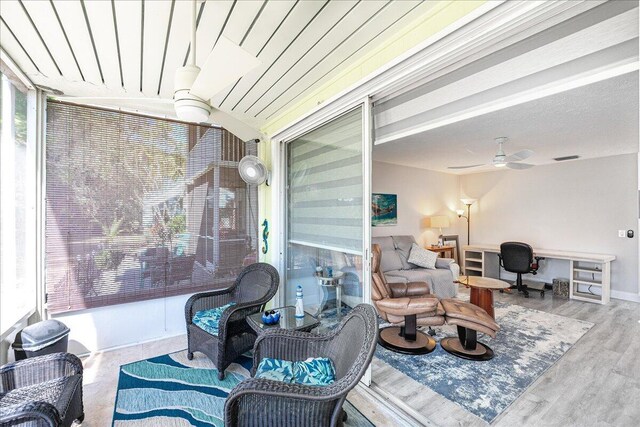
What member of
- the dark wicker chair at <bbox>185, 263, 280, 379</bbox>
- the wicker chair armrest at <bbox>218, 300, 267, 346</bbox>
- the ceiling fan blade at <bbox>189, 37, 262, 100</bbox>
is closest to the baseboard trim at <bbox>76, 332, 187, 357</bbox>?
the dark wicker chair at <bbox>185, 263, 280, 379</bbox>

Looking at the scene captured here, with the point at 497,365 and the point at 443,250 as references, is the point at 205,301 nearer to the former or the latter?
the point at 497,365

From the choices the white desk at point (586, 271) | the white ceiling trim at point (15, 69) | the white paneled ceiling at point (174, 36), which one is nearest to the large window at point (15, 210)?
the white ceiling trim at point (15, 69)

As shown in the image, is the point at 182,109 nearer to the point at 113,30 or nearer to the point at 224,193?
the point at 113,30

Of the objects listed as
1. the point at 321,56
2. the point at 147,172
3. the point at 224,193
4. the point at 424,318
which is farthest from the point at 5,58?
the point at 424,318

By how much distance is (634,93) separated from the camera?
95.3 inches

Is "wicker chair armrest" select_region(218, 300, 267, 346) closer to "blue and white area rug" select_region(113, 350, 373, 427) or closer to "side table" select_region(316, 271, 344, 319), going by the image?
"blue and white area rug" select_region(113, 350, 373, 427)

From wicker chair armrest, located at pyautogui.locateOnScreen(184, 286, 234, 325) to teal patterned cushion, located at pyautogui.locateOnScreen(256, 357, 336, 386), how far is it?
125 centimetres

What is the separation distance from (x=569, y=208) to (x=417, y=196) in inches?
106

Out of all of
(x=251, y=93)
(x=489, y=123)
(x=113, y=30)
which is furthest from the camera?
(x=489, y=123)

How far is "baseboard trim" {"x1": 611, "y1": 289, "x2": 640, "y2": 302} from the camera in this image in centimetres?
448

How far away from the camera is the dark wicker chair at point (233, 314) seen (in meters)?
2.28

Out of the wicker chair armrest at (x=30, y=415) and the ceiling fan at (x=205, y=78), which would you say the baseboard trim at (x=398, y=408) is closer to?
the wicker chair armrest at (x=30, y=415)

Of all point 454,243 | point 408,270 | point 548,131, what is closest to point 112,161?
point 408,270

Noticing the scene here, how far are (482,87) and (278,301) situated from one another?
297 centimetres
